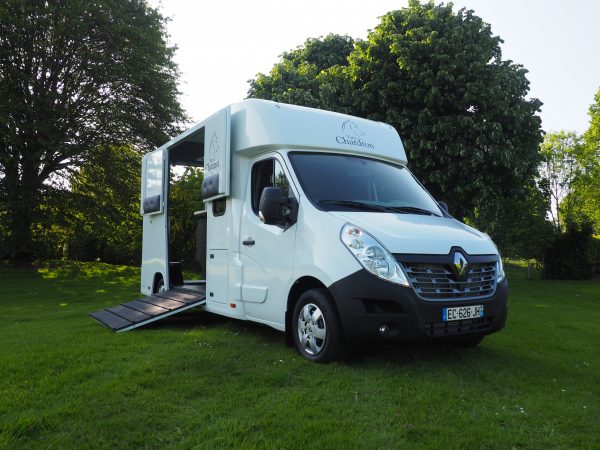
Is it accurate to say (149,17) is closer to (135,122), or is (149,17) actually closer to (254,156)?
(135,122)

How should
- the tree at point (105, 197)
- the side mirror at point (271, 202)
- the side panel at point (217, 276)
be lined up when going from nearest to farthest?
1. the side mirror at point (271, 202)
2. the side panel at point (217, 276)
3. the tree at point (105, 197)

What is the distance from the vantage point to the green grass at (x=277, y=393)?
3334 mm

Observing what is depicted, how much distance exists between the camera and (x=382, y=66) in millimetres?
17297

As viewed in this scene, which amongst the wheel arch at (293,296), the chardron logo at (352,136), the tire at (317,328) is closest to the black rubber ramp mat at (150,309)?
the wheel arch at (293,296)

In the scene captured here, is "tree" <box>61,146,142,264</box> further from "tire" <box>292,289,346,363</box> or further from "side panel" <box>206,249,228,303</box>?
"tire" <box>292,289,346,363</box>

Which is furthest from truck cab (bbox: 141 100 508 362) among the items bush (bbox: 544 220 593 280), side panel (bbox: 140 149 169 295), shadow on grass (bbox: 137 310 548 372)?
bush (bbox: 544 220 593 280)

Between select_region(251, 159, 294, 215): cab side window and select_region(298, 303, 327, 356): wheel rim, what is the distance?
1.34 meters

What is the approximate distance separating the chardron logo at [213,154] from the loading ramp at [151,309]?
73.6 inches

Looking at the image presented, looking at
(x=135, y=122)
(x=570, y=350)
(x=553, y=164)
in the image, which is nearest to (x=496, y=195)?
(x=570, y=350)

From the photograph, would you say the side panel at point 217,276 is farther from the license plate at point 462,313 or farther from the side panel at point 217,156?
the license plate at point 462,313

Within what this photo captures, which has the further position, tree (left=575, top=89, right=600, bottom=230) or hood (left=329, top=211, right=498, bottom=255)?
tree (left=575, top=89, right=600, bottom=230)

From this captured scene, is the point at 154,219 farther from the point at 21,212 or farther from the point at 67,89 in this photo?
the point at 67,89

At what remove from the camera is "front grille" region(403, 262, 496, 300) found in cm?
465

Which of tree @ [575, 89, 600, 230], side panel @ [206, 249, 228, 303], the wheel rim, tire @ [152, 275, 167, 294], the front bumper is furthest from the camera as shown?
tree @ [575, 89, 600, 230]
